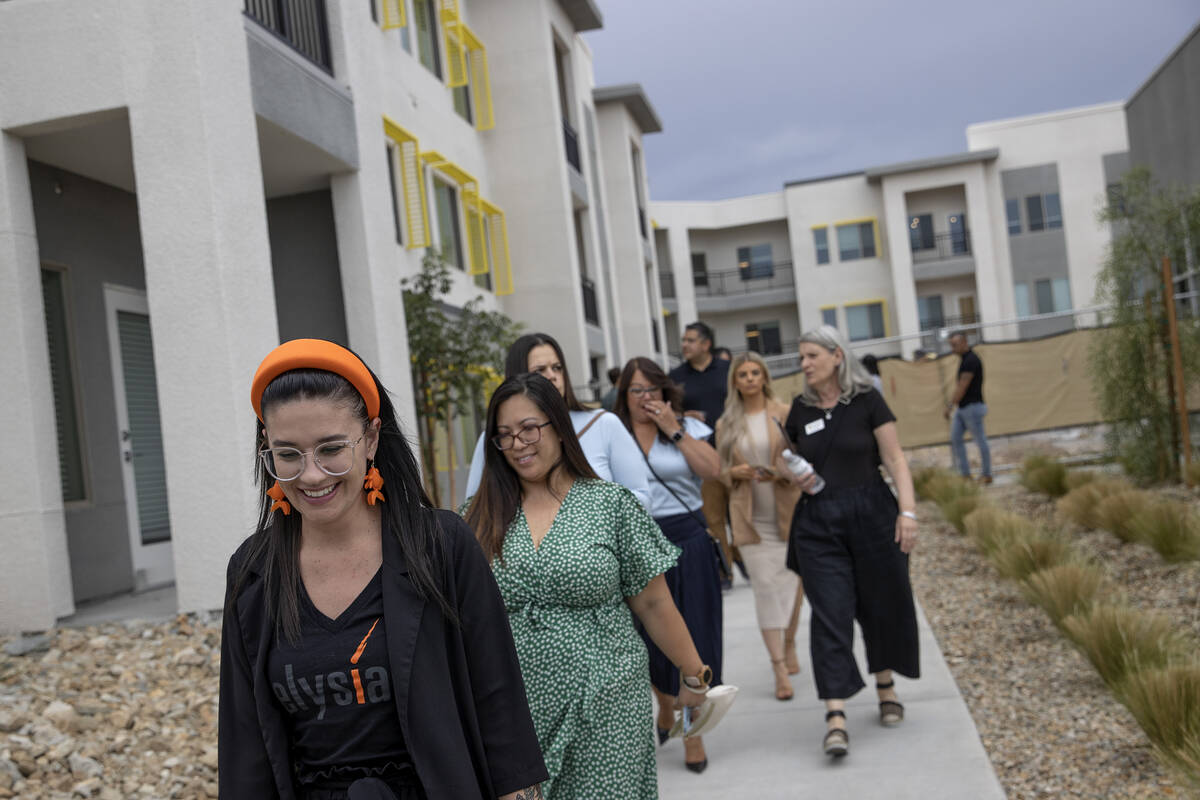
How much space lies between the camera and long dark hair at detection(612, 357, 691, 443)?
21.7ft

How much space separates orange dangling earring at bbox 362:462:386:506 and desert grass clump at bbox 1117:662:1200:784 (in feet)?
12.1

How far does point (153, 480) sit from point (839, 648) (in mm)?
6803

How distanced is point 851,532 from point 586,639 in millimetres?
2805

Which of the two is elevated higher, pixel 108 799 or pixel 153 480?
pixel 153 480

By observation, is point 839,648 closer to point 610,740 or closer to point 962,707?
point 962,707

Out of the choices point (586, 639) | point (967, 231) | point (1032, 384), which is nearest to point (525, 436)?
point (586, 639)

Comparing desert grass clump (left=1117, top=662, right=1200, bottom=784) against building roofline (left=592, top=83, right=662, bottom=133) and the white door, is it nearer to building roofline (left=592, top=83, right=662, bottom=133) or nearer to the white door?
the white door

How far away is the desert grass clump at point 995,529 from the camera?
32.3 feet

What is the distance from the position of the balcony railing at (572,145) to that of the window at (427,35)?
423 centimetres

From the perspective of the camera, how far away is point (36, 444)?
790 cm

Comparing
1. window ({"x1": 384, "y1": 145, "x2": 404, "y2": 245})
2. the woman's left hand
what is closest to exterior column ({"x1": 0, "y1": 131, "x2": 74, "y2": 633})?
the woman's left hand

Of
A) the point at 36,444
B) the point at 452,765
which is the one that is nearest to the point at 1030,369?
the point at 36,444

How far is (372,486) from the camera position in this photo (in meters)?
2.43

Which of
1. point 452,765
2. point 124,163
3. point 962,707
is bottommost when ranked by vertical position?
point 962,707
